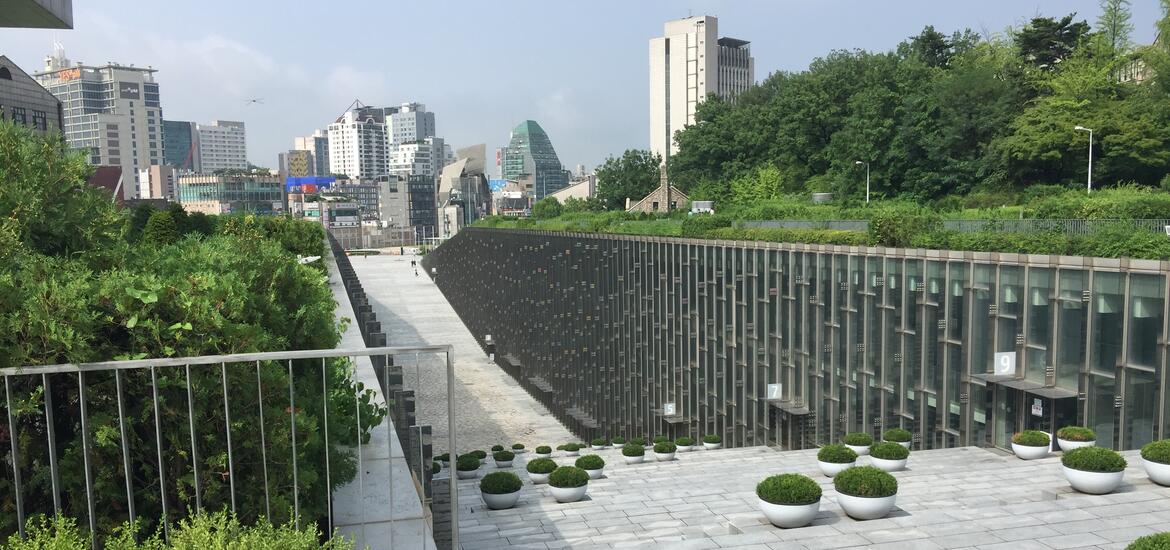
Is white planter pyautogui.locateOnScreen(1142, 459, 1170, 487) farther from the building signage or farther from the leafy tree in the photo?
the leafy tree

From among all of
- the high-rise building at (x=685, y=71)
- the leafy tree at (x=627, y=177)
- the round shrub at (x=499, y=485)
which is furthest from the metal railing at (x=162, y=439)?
the high-rise building at (x=685, y=71)

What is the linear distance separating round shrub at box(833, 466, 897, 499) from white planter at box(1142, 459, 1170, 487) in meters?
3.80

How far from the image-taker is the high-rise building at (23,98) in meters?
41.2

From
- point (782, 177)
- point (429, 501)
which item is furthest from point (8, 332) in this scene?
point (782, 177)

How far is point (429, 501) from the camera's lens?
7.19 metres

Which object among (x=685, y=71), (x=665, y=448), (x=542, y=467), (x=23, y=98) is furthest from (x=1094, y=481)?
(x=685, y=71)

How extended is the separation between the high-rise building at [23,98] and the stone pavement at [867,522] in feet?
118

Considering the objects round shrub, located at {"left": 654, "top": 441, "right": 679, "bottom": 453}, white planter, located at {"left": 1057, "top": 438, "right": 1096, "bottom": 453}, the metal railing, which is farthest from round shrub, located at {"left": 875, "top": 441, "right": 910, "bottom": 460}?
the metal railing

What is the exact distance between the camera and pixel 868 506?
1048cm

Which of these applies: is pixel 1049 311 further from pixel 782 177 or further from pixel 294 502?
pixel 782 177

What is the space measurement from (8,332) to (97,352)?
53cm

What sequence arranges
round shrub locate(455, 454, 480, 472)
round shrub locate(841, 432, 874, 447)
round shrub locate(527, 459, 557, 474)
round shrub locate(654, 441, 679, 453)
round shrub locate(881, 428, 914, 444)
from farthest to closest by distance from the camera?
1. round shrub locate(654, 441, 679, 453)
2. round shrub locate(841, 432, 874, 447)
3. round shrub locate(881, 428, 914, 444)
4. round shrub locate(455, 454, 480, 472)
5. round shrub locate(527, 459, 557, 474)

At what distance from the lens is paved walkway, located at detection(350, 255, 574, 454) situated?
38.7 meters

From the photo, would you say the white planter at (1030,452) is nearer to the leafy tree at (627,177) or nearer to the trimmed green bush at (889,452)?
the trimmed green bush at (889,452)
